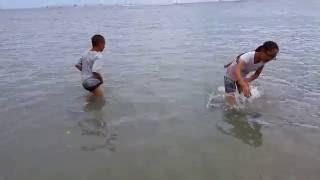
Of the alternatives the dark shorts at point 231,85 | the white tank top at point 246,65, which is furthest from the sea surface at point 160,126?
the white tank top at point 246,65

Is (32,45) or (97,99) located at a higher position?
(32,45)

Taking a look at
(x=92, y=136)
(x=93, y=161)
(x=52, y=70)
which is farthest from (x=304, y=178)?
(x=52, y=70)

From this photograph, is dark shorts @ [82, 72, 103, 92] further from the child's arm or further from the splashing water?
the child's arm

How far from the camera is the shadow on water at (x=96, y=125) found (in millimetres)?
6574

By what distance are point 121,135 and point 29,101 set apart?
10.9 ft

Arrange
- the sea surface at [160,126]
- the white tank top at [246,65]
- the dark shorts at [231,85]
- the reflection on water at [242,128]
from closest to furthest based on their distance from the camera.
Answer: the sea surface at [160,126] → the reflection on water at [242,128] → the white tank top at [246,65] → the dark shorts at [231,85]

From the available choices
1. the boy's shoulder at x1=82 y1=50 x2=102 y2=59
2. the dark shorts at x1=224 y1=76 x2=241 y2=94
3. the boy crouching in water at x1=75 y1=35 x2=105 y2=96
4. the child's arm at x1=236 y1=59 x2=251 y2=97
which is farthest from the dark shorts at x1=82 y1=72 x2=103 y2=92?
the child's arm at x1=236 y1=59 x2=251 y2=97

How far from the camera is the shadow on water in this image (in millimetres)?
6574

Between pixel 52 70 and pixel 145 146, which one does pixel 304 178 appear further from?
pixel 52 70

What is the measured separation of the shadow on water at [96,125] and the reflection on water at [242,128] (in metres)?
1.95

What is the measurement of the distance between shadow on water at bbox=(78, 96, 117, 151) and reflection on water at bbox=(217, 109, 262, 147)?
195 cm

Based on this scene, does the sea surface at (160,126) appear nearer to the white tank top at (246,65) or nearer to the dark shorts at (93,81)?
the dark shorts at (93,81)

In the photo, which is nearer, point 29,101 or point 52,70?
point 29,101

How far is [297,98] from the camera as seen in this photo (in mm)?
8875
